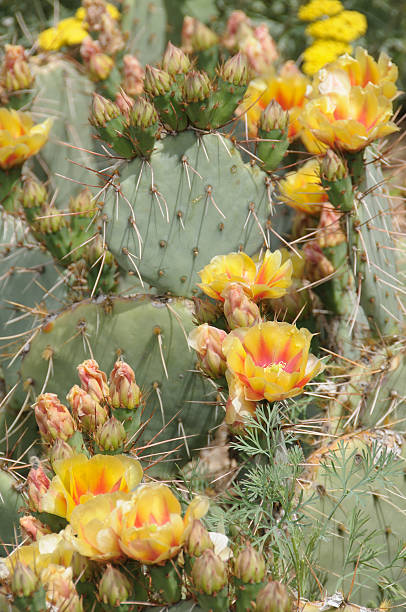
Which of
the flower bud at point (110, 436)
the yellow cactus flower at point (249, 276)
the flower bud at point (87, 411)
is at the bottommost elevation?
the flower bud at point (87, 411)

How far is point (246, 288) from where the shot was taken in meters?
1.24

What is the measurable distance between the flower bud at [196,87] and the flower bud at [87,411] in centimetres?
61

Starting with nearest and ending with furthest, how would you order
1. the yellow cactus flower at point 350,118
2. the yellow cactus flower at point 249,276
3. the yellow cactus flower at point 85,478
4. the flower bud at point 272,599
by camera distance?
the flower bud at point 272,599, the yellow cactus flower at point 85,478, the yellow cactus flower at point 249,276, the yellow cactus flower at point 350,118

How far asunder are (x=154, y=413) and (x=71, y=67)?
1464 millimetres

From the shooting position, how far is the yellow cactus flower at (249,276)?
4.10 ft

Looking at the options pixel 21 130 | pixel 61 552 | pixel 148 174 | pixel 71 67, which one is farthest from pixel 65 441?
pixel 71 67

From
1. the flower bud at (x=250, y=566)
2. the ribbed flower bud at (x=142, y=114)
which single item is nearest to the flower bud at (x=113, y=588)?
the flower bud at (x=250, y=566)

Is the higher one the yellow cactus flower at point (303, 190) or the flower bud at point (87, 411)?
the yellow cactus flower at point (303, 190)

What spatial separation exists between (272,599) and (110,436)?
356 mm

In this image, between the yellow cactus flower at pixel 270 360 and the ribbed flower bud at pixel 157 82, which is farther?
the ribbed flower bud at pixel 157 82

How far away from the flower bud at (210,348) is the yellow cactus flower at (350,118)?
0.49 m

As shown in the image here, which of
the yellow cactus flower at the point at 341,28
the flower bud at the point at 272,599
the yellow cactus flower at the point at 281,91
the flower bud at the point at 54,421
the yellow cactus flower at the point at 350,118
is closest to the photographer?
the flower bud at the point at 272,599

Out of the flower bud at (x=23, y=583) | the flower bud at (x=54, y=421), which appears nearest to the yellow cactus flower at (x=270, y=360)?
the flower bud at (x=54, y=421)

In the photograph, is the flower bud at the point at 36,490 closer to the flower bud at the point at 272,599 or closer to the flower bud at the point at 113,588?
the flower bud at the point at 113,588
